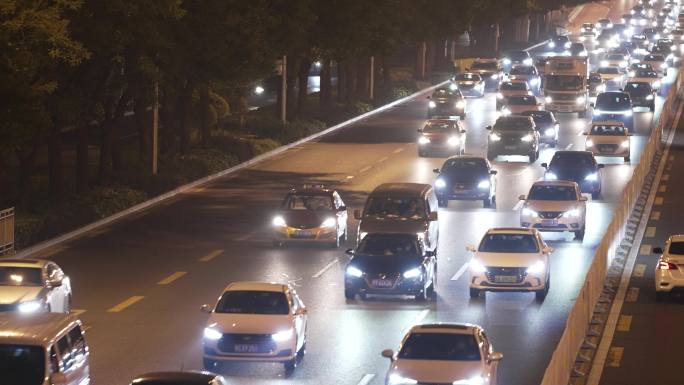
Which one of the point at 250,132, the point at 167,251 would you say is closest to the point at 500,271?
the point at 167,251

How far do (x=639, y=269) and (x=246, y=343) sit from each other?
56.9 feet

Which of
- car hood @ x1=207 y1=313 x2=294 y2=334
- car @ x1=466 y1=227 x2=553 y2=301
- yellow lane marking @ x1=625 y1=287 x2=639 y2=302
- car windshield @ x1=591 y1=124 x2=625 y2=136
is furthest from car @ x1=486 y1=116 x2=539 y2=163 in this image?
car hood @ x1=207 y1=313 x2=294 y2=334

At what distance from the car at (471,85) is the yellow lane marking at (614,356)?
69486 mm

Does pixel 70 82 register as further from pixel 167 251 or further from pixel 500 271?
pixel 500 271

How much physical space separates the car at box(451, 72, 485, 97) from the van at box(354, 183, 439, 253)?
57.9 metres

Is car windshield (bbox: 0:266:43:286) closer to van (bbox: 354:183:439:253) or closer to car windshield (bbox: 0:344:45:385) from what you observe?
car windshield (bbox: 0:344:45:385)

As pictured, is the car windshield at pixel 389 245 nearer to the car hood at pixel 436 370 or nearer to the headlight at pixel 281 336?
the headlight at pixel 281 336

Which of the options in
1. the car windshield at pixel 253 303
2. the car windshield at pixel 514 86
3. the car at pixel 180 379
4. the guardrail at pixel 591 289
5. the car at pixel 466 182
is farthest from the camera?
the car windshield at pixel 514 86

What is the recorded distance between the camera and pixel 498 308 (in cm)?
3662

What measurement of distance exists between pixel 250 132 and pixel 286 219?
33.7 meters

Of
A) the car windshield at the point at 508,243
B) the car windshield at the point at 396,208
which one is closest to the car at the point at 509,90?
the car windshield at the point at 396,208

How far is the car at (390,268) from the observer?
36469 mm

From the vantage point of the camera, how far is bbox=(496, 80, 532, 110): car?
9175 centimetres

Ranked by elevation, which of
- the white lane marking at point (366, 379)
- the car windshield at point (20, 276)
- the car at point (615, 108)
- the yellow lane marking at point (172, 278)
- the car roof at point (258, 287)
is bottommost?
the white lane marking at point (366, 379)
